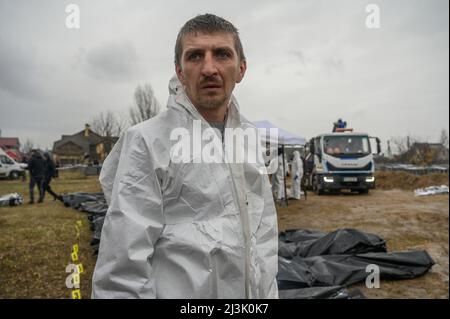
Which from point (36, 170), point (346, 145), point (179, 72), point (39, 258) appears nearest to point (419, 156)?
point (346, 145)

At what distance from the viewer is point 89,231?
6469mm

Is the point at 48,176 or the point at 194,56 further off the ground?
the point at 194,56

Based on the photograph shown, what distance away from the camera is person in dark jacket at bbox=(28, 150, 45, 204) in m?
10.6

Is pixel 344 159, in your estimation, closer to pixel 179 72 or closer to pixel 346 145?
pixel 346 145

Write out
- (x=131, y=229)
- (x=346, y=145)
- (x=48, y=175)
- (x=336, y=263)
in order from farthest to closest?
1. (x=346, y=145)
2. (x=48, y=175)
3. (x=336, y=263)
4. (x=131, y=229)

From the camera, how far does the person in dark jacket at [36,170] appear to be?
10.6 m

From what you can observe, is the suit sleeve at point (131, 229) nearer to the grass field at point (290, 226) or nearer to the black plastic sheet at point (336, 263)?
the black plastic sheet at point (336, 263)

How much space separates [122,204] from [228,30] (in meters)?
0.78

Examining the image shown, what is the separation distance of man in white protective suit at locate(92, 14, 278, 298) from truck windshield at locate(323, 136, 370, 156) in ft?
37.4

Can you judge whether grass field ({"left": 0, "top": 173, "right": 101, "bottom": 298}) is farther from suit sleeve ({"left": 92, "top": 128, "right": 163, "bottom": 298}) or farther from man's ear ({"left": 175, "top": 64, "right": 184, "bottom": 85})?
man's ear ({"left": 175, "top": 64, "right": 184, "bottom": 85})

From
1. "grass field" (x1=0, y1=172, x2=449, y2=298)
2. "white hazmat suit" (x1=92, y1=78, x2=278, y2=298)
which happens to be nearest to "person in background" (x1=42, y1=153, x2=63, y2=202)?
"grass field" (x1=0, y1=172, x2=449, y2=298)

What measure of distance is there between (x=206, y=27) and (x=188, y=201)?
0.67 metres

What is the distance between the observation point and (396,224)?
25.3 ft

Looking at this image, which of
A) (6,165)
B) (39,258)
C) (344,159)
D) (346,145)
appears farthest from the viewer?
(346,145)
